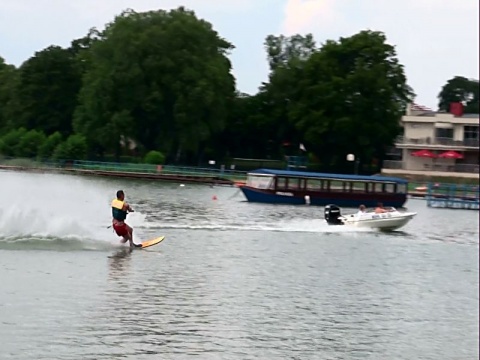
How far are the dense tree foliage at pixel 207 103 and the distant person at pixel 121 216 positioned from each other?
63.2 m

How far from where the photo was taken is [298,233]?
41.9m

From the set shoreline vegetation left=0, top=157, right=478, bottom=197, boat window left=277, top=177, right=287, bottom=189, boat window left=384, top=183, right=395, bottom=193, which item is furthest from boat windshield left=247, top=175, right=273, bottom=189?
shoreline vegetation left=0, top=157, right=478, bottom=197

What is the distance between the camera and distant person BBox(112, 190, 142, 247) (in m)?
28.3

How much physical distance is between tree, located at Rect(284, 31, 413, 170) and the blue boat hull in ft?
92.1

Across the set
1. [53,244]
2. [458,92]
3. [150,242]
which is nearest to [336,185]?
[150,242]

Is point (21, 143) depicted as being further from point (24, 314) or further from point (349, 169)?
point (24, 314)

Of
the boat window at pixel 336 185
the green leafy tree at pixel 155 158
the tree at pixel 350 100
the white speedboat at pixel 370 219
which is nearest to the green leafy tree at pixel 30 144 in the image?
the green leafy tree at pixel 155 158

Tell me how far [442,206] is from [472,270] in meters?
41.5

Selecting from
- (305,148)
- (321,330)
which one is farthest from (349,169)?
(321,330)

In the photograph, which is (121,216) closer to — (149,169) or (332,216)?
(332,216)

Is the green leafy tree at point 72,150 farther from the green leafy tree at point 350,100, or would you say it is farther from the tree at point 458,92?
the tree at point 458,92

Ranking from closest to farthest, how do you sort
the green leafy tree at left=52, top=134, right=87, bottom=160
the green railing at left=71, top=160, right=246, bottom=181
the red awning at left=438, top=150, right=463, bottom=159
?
the green railing at left=71, top=160, right=246, bottom=181 < the green leafy tree at left=52, top=134, right=87, bottom=160 < the red awning at left=438, top=150, right=463, bottom=159

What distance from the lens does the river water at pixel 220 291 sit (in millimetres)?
17875

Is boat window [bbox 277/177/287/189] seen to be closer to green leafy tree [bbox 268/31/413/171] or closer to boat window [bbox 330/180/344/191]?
boat window [bbox 330/180/344/191]
